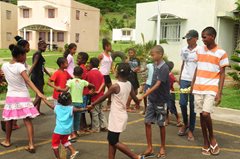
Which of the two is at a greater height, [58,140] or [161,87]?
[161,87]

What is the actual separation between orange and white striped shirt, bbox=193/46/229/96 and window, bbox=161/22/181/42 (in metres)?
13.0

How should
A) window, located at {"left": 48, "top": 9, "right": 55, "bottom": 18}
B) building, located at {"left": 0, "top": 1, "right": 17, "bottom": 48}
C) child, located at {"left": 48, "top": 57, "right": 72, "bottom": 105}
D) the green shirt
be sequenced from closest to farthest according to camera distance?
the green shirt → child, located at {"left": 48, "top": 57, "right": 72, "bottom": 105} → window, located at {"left": 48, "top": 9, "right": 55, "bottom": 18} → building, located at {"left": 0, "top": 1, "right": 17, "bottom": 48}

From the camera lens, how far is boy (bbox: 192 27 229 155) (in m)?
5.07

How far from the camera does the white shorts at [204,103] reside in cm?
508

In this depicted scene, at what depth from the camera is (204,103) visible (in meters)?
5.13

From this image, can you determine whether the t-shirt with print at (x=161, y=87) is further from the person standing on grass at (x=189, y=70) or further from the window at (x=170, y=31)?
the window at (x=170, y=31)

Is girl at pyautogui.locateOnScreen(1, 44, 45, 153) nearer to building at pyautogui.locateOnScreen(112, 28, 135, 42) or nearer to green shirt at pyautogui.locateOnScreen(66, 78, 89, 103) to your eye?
green shirt at pyautogui.locateOnScreen(66, 78, 89, 103)

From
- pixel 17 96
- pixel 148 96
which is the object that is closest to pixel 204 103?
pixel 148 96

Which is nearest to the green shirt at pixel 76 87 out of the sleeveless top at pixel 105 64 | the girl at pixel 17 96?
the girl at pixel 17 96

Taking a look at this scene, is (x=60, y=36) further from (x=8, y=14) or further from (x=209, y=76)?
(x=209, y=76)

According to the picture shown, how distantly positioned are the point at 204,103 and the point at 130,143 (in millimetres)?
1514

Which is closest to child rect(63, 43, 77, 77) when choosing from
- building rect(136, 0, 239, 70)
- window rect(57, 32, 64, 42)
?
building rect(136, 0, 239, 70)

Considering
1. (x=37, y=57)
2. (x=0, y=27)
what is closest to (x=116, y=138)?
(x=37, y=57)

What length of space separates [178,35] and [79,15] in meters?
23.5
